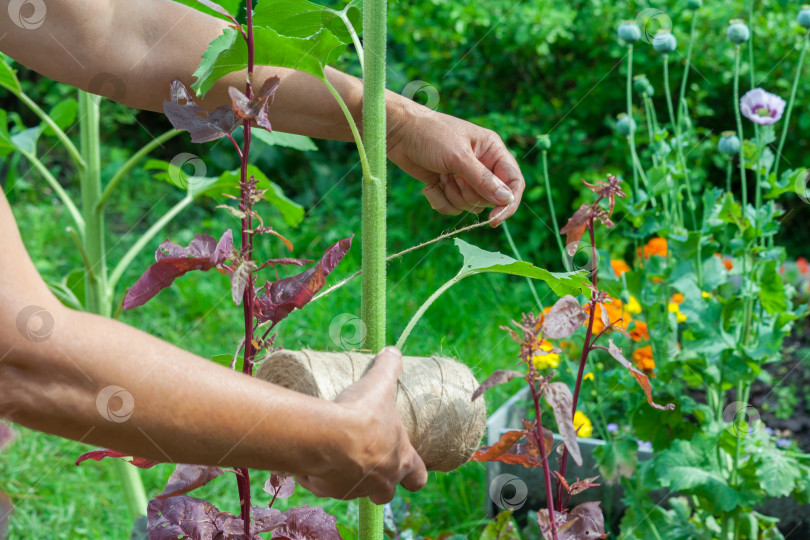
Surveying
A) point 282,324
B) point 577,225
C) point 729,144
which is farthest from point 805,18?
point 282,324

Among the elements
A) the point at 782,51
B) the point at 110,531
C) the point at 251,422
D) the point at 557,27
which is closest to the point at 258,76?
the point at 251,422

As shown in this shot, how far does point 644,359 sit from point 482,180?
0.82m

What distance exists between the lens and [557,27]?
3.12 meters

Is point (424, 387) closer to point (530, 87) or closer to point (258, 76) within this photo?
point (258, 76)

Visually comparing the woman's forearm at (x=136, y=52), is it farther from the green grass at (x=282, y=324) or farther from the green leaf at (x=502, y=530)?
the green leaf at (x=502, y=530)

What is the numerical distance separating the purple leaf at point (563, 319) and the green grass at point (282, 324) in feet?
1.22

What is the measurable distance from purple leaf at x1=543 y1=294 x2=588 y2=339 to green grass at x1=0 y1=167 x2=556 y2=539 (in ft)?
1.22

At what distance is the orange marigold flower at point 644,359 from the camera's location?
1738 millimetres

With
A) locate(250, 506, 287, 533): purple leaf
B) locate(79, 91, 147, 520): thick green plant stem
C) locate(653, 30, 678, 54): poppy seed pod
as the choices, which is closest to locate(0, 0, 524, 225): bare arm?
locate(250, 506, 287, 533): purple leaf

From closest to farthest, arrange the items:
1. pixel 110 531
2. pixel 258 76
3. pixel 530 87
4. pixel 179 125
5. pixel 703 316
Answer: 1. pixel 179 125
2. pixel 258 76
3. pixel 703 316
4. pixel 110 531
5. pixel 530 87

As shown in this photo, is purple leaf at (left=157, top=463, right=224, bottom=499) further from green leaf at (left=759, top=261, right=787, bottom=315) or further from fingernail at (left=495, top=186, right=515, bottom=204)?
green leaf at (left=759, top=261, right=787, bottom=315)

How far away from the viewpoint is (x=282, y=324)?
9.41 feet

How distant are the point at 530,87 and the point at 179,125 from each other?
2937 mm

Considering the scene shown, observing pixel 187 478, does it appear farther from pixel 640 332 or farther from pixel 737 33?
pixel 737 33
